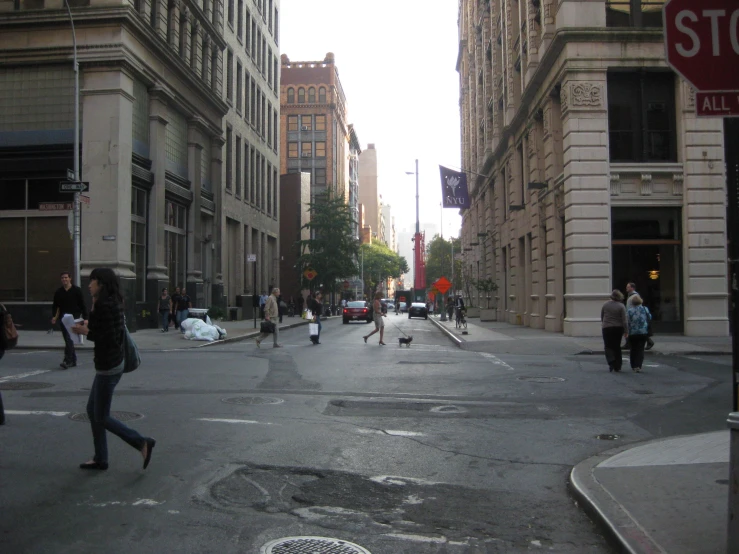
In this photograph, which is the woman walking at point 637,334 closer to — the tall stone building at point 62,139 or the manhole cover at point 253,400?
the manhole cover at point 253,400

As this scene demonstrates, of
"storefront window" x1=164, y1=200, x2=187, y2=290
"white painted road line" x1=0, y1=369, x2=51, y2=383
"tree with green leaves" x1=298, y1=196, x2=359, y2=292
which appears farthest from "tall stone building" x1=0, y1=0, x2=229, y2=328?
"tree with green leaves" x1=298, y1=196, x2=359, y2=292

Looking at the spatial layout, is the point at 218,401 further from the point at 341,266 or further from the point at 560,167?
Result: the point at 341,266

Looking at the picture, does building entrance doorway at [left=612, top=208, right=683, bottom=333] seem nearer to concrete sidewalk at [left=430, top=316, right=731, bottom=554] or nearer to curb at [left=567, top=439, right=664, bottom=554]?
concrete sidewalk at [left=430, top=316, right=731, bottom=554]

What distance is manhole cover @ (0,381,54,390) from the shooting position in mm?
11180

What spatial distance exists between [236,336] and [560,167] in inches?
552

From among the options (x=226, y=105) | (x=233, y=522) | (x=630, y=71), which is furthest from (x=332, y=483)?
(x=226, y=105)

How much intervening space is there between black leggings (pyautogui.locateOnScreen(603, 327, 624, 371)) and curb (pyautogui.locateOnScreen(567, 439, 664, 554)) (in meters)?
8.35

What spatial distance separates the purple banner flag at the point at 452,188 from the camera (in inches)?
1474

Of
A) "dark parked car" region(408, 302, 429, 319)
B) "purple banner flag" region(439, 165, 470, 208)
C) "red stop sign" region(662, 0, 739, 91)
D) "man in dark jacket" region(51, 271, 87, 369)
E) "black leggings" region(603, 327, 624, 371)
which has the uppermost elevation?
"purple banner flag" region(439, 165, 470, 208)

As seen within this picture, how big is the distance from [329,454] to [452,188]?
31451 mm

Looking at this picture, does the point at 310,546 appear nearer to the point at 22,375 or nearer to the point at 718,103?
the point at 718,103

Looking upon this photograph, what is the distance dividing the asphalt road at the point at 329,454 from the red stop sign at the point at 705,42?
3108 mm

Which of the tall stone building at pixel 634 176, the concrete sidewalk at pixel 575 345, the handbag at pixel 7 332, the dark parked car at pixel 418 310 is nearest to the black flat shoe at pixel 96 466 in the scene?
the handbag at pixel 7 332

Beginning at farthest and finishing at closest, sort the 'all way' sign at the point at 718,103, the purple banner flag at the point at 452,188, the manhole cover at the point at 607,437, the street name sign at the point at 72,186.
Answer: the purple banner flag at the point at 452,188 < the street name sign at the point at 72,186 < the manhole cover at the point at 607,437 < the 'all way' sign at the point at 718,103
